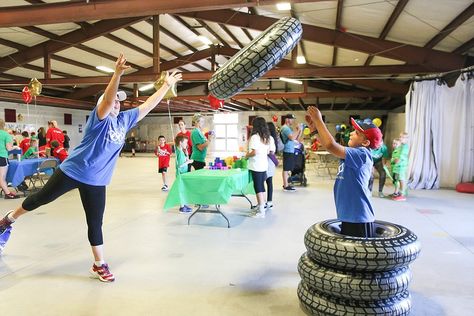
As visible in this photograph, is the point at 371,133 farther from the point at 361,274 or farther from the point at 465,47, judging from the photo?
the point at 465,47

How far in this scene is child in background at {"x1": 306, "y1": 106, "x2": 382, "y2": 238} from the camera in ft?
6.36

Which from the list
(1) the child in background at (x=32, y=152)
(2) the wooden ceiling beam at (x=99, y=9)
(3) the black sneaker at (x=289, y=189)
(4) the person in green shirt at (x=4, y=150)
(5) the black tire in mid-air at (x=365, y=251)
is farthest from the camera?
(1) the child in background at (x=32, y=152)

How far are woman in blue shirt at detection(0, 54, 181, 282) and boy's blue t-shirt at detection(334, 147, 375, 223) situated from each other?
143 centimetres

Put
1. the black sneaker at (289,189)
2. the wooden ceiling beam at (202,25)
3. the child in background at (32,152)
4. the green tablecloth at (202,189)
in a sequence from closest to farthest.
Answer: the green tablecloth at (202,189), the black sneaker at (289,189), the child in background at (32,152), the wooden ceiling beam at (202,25)

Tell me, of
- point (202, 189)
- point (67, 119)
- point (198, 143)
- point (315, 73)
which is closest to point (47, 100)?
point (67, 119)

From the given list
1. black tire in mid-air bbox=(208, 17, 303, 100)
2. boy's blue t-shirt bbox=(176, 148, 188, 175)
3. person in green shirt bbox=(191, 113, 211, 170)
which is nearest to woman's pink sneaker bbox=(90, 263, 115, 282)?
black tire in mid-air bbox=(208, 17, 303, 100)

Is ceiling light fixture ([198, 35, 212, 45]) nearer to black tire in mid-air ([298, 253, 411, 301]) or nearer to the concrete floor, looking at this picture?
the concrete floor

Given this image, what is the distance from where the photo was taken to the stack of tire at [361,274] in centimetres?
181

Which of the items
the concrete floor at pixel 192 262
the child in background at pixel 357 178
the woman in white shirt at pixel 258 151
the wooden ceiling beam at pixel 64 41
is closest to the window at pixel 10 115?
the wooden ceiling beam at pixel 64 41

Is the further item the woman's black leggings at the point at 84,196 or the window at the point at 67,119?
the window at the point at 67,119

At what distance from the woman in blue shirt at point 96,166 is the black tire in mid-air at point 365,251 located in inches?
60.3

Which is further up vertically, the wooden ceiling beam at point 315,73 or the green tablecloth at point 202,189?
the wooden ceiling beam at point 315,73

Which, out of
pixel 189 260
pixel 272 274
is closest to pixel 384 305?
pixel 272 274

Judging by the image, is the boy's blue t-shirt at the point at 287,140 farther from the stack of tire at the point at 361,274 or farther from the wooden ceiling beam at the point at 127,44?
the wooden ceiling beam at the point at 127,44
